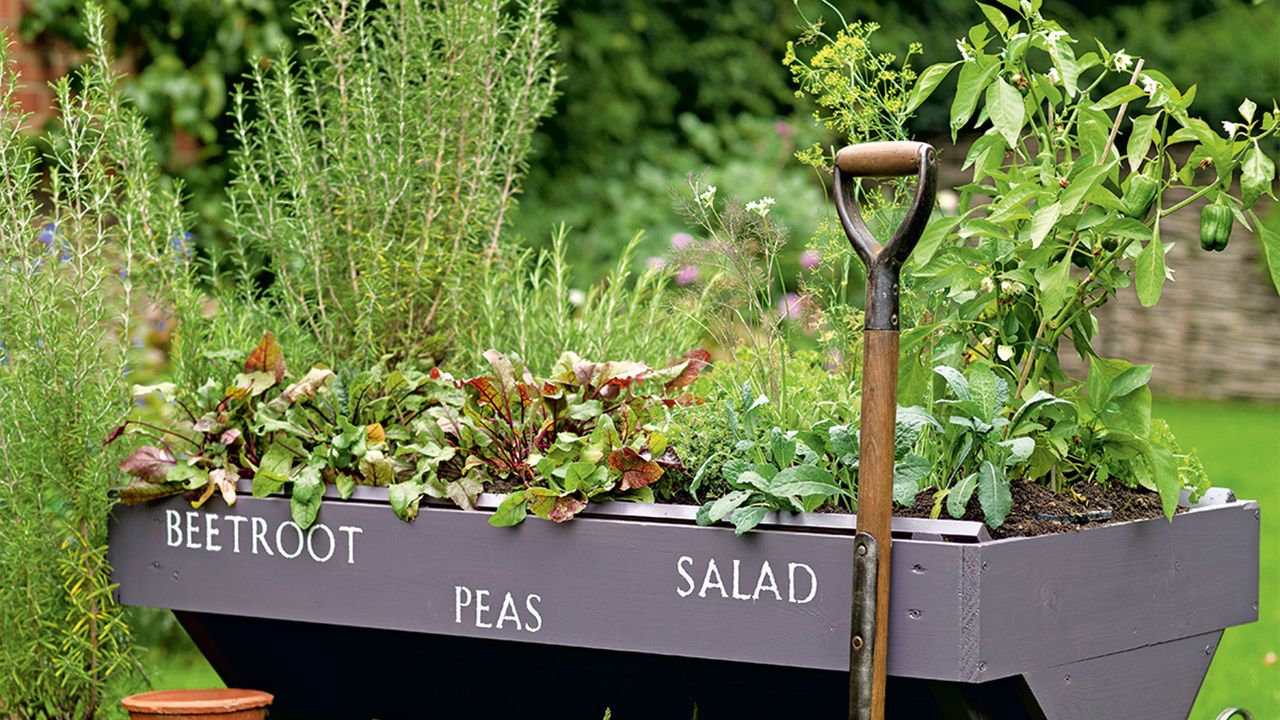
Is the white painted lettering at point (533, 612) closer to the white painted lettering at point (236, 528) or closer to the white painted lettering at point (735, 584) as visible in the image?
the white painted lettering at point (735, 584)

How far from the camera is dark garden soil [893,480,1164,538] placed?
1.80m

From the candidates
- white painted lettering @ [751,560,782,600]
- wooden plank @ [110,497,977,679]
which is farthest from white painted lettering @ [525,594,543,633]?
white painted lettering @ [751,560,782,600]

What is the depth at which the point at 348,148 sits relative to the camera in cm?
248

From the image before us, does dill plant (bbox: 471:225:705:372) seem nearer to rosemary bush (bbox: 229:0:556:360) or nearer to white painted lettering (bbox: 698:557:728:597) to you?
rosemary bush (bbox: 229:0:556:360)

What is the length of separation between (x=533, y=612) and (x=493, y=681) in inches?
13.9

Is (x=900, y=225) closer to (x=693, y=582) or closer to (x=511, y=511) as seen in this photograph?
(x=693, y=582)

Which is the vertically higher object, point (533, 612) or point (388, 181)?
point (388, 181)

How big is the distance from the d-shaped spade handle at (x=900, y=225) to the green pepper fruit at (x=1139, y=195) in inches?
11.0

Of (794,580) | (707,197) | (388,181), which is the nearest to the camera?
(794,580)

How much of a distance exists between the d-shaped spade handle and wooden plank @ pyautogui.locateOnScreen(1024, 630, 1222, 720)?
18.9 inches

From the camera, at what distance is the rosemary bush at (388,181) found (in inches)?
96.7

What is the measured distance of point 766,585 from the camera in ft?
5.91

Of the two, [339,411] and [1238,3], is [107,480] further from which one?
[1238,3]

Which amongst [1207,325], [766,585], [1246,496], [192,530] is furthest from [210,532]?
[1207,325]
